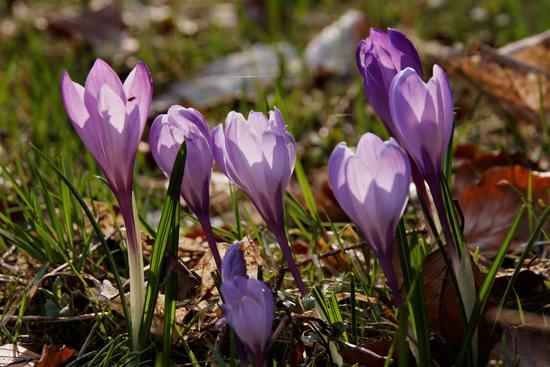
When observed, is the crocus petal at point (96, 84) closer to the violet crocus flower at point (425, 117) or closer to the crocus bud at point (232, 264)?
the crocus bud at point (232, 264)

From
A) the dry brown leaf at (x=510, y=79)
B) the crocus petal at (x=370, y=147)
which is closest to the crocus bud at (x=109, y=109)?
the crocus petal at (x=370, y=147)

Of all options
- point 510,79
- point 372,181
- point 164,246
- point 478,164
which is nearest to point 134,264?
point 164,246

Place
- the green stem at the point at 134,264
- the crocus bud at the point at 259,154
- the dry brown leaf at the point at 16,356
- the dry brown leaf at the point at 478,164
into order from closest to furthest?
the crocus bud at the point at 259,154, the green stem at the point at 134,264, the dry brown leaf at the point at 16,356, the dry brown leaf at the point at 478,164

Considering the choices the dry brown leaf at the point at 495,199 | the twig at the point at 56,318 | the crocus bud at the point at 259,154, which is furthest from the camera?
the dry brown leaf at the point at 495,199

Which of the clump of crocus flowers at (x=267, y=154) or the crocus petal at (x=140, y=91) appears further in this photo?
the crocus petal at (x=140, y=91)

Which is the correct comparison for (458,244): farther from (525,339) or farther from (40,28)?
(40,28)

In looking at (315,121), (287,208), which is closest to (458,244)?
(287,208)

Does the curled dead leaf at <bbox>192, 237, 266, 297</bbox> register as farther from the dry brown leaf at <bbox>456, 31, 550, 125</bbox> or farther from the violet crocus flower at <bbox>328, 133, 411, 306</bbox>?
the dry brown leaf at <bbox>456, 31, 550, 125</bbox>
